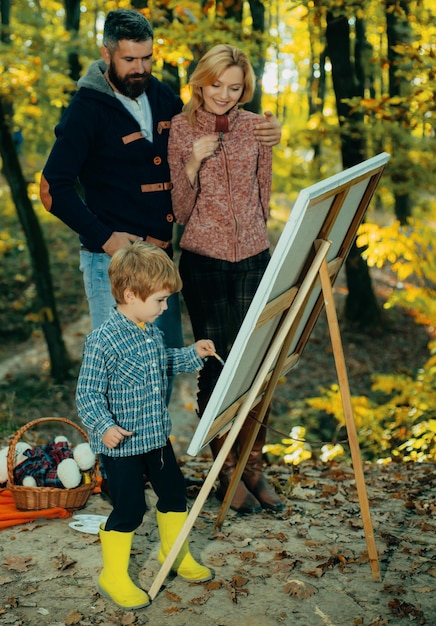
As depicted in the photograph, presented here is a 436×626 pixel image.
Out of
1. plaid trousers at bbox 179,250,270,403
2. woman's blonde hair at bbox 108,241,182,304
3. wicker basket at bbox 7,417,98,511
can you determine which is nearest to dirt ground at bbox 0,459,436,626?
wicker basket at bbox 7,417,98,511

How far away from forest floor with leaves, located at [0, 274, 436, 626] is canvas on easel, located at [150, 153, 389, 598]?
23 centimetres

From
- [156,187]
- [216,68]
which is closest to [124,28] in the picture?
[216,68]

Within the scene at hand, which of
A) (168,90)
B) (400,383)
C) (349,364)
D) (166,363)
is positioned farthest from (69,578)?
(349,364)

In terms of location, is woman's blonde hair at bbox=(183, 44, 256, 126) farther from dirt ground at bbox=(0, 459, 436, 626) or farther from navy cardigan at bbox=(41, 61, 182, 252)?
dirt ground at bbox=(0, 459, 436, 626)

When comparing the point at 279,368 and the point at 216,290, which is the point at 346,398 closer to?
the point at 279,368

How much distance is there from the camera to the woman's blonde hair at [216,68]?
3842 mm

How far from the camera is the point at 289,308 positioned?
3381 millimetres

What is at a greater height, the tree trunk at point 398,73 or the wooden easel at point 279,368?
the tree trunk at point 398,73

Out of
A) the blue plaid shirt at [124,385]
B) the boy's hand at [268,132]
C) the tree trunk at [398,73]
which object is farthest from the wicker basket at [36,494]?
the tree trunk at [398,73]

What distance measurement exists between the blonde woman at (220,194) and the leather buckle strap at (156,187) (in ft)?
0.22

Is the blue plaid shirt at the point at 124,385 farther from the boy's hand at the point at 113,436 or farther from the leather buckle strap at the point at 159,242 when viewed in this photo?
the leather buckle strap at the point at 159,242

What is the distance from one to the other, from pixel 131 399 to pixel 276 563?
131cm

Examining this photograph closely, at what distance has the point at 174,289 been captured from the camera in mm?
3271

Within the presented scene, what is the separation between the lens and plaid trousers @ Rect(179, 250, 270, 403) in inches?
164
